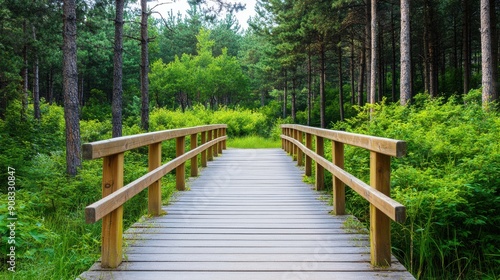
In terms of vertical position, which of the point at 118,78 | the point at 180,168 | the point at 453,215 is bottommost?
the point at 453,215

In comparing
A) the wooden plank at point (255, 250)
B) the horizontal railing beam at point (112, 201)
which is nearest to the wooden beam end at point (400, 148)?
the wooden plank at point (255, 250)

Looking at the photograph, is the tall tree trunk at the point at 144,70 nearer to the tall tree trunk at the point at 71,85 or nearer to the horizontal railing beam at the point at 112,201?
the tall tree trunk at the point at 71,85

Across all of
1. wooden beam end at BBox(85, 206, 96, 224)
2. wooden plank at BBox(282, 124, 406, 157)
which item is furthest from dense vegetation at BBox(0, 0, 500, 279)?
wooden beam end at BBox(85, 206, 96, 224)

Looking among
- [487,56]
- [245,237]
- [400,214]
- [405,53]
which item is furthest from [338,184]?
[405,53]

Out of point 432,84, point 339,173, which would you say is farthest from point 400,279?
point 432,84

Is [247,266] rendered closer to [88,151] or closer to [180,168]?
[88,151]

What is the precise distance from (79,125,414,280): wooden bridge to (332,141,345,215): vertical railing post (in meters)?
0.01

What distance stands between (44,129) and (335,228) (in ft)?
72.7

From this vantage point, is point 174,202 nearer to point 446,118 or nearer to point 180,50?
point 446,118

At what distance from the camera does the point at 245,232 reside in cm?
491

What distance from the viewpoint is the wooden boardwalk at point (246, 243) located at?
3.61 m

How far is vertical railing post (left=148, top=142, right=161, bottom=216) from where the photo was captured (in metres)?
5.53

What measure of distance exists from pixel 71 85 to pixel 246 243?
31.1 feet

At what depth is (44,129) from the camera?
23.8m
